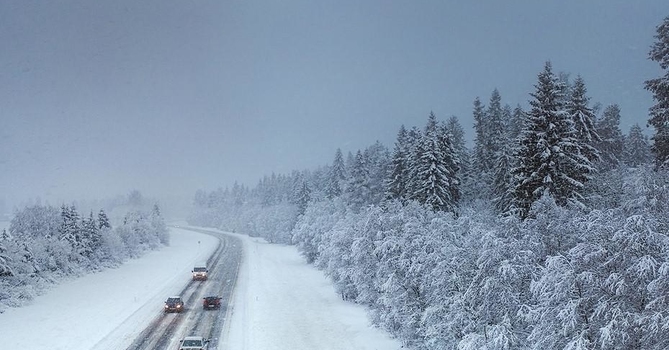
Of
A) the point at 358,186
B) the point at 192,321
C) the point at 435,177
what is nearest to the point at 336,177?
the point at 358,186

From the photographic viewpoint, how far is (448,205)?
142ft

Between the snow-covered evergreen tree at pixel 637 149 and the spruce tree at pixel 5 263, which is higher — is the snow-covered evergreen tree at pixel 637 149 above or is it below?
above

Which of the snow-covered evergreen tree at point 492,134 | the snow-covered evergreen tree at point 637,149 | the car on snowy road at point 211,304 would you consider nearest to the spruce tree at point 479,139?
the snow-covered evergreen tree at point 492,134

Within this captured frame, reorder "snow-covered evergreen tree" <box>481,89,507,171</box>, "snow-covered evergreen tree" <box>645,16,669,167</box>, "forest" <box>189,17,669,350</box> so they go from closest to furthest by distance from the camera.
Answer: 1. "forest" <box>189,17,669,350</box>
2. "snow-covered evergreen tree" <box>645,16,669,167</box>
3. "snow-covered evergreen tree" <box>481,89,507,171</box>

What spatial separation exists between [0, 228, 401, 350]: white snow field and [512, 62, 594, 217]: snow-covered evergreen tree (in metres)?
13.1

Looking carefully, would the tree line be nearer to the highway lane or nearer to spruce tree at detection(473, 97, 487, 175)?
the highway lane

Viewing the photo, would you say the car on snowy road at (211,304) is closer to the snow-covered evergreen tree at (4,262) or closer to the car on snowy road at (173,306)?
the car on snowy road at (173,306)

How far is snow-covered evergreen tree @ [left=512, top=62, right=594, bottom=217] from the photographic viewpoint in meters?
26.0

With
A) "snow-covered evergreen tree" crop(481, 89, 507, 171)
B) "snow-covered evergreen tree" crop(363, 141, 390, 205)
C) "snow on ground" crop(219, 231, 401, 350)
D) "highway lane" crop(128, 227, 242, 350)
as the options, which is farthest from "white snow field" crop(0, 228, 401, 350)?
"snow-covered evergreen tree" crop(481, 89, 507, 171)

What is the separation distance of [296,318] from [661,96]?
28.4 meters

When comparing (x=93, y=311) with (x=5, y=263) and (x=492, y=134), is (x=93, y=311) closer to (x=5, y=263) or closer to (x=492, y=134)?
(x=5, y=263)

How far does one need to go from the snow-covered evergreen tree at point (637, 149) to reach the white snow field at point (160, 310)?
49374 millimetres

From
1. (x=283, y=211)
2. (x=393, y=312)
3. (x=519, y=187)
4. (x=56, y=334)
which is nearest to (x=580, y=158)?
(x=519, y=187)

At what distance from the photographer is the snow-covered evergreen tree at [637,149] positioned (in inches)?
2484
